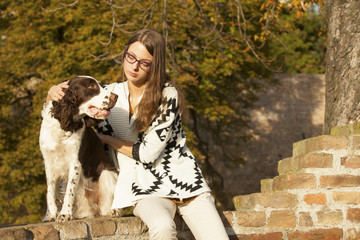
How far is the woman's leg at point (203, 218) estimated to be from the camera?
3.40 meters

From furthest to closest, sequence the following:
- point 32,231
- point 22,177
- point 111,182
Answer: point 22,177, point 111,182, point 32,231

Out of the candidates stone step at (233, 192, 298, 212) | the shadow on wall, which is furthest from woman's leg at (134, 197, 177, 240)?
the shadow on wall

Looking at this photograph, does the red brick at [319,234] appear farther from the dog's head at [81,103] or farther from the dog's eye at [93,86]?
the dog's eye at [93,86]

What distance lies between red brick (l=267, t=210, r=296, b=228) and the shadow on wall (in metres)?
14.8

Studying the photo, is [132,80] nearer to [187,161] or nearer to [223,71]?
[187,161]

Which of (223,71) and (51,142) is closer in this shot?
(51,142)

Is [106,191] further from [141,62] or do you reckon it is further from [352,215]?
[352,215]

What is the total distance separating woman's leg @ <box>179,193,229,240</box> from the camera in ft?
11.2

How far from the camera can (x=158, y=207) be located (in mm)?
3363

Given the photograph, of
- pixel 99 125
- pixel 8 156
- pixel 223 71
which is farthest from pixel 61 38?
pixel 99 125

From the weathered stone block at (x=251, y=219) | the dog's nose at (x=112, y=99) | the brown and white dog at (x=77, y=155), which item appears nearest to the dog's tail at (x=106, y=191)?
the brown and white dog at (x=77, y=155)

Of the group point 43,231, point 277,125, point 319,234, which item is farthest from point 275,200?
point 277,125

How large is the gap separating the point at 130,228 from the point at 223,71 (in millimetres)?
9433

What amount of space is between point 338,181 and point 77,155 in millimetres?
1922
